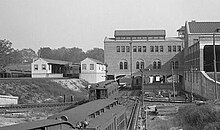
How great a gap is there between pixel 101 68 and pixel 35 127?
2573 inches

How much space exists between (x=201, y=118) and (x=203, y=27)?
4471 centimetres

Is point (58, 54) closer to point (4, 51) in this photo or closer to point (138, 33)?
point (4, 51)

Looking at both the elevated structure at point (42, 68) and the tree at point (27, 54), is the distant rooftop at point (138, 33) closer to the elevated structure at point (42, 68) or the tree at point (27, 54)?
the elevated structure at point (42, 68)

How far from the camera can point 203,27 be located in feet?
219

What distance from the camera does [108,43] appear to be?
252 ft

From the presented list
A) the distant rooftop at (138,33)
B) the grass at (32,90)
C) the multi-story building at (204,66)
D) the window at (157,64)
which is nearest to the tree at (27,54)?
the distant rooftop at (138,33)

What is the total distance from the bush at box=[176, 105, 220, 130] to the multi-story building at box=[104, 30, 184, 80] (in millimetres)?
48224

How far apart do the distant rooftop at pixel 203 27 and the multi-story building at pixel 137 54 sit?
10.5 meters

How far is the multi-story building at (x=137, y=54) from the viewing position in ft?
252

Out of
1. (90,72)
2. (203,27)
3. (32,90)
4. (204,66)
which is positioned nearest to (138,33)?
(203,27)

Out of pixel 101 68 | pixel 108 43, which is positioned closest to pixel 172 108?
pixel 101 68

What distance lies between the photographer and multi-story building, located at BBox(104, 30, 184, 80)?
7681 centimetres

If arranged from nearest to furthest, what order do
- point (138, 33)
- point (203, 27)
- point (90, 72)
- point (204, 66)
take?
1. point (204, 66)
2. point (203, 27)
3. point (90, 72)
4. point (138, 33)

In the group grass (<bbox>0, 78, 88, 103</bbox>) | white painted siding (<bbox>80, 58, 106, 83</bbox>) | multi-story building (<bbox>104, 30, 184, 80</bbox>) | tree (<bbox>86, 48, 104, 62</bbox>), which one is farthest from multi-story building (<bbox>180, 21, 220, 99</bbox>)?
tree (<bbox>86, 48, 104, 62</bbox>)
